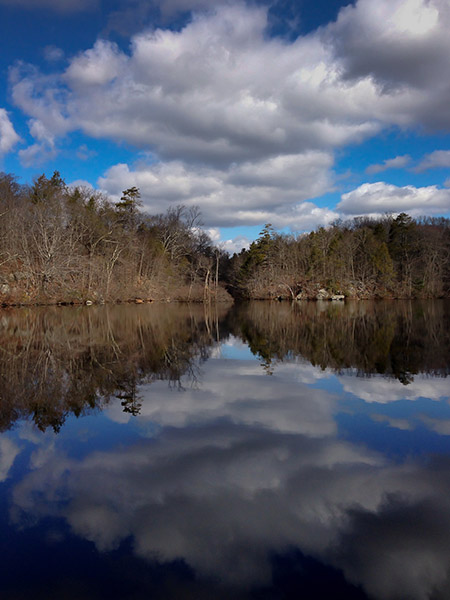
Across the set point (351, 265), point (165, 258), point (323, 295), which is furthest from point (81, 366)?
point (351, 265)

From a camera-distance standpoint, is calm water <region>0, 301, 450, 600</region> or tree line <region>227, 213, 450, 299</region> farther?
tree line <region>227, 213, 450, 299</region>

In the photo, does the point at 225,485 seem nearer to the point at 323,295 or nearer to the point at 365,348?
the point at 365,348

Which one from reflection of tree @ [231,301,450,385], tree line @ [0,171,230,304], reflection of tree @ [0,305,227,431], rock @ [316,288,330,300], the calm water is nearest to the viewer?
the calm water

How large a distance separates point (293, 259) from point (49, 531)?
6159cm

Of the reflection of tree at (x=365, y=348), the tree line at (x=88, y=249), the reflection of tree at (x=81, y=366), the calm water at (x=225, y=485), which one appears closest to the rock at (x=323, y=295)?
the tree line at (x=88, y=249)

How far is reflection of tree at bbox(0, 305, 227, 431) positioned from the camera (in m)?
6.70

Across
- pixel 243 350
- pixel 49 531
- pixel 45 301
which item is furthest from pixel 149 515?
pixel 45 301

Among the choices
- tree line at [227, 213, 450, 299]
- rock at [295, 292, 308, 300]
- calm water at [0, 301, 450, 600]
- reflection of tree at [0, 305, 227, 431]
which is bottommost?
calm water at [0, 301, 450, 600]

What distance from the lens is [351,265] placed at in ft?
205

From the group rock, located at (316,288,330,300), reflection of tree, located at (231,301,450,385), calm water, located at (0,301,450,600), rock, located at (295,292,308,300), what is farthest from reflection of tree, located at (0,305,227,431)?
rock, located at (316,288,330,300)

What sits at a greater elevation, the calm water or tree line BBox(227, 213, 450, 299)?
tree line BBox(227, 213, 450, 299)

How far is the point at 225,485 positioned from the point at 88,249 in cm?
4625

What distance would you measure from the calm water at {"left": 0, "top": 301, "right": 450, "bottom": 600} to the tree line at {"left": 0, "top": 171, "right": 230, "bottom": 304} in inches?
1247

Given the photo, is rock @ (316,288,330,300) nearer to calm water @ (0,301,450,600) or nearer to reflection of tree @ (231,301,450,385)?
reflection of tree @ (231,301,450,385)
